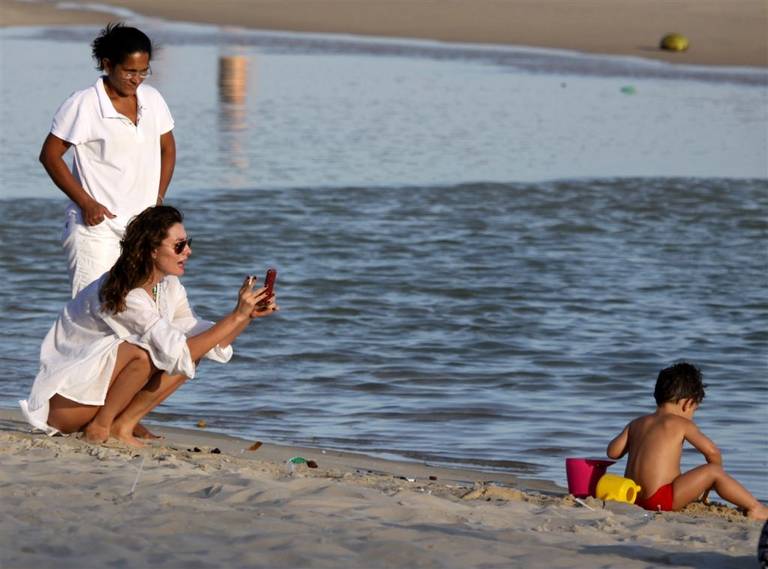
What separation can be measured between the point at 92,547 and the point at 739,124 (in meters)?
16.4

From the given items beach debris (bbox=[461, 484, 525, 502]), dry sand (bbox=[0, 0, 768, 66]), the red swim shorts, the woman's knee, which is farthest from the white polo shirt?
dry sand (bbox=[0, 0, 768, 66])

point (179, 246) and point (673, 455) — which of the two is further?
point (179, 246)

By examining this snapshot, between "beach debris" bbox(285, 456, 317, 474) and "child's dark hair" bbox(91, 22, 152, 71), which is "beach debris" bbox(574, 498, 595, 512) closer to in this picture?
"beach debris" bbox(285, 456, 317, 474)

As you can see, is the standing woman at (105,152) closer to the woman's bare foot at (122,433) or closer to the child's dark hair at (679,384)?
the woman's bare foot at (122,433)

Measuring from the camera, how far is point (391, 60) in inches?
1115

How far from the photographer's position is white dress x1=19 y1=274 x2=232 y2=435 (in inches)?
236

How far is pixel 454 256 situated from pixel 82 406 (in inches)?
232

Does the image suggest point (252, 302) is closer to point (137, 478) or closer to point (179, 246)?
point (179, 246)

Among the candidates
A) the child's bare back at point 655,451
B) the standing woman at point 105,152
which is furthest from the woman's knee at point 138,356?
the child's bare back at point 655,451

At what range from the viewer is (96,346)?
20.1 ft

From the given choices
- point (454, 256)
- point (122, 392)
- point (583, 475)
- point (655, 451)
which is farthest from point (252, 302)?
point (454, 256)

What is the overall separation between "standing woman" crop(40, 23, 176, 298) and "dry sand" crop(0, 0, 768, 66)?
22511 millimetres

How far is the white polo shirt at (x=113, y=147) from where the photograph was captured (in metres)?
6.32

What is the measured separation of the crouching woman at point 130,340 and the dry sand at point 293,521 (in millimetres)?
151
